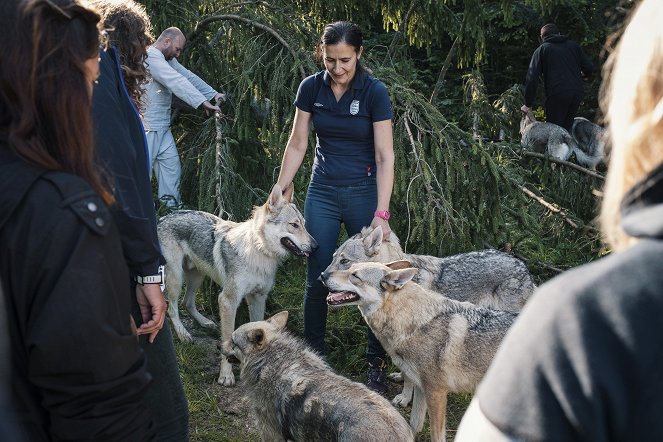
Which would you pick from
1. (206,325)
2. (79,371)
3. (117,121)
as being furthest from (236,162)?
(79,371)

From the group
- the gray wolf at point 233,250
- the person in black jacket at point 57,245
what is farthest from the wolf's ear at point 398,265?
the person in black jacket at point 57,245

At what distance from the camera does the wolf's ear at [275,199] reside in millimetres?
5883

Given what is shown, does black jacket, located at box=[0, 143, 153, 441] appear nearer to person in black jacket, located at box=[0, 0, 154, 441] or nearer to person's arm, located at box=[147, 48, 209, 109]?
person in black jacket, located at box=[0, 0, 154, 441]

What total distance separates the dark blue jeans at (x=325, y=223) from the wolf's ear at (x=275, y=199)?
2.38ft

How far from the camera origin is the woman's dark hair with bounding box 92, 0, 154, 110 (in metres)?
2.75

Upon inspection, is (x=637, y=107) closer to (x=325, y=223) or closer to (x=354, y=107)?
(x=354, y=107)

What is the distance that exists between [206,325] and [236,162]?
167 centimetres

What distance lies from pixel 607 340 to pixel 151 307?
1940 millimetres

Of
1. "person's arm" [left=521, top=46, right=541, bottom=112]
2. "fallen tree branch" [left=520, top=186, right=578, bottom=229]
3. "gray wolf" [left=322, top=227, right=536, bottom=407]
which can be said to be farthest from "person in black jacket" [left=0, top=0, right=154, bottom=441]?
"person's arm" [left=521, top=46, right=541, bottom=112]

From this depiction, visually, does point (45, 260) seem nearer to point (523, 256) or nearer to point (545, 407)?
point (545, 407)

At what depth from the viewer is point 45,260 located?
147cm

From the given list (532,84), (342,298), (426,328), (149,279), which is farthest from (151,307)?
(532,84)

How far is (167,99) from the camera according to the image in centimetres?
751

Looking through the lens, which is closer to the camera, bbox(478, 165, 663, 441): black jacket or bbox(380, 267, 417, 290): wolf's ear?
bbox(478, 165, 663, 441): black jacket
